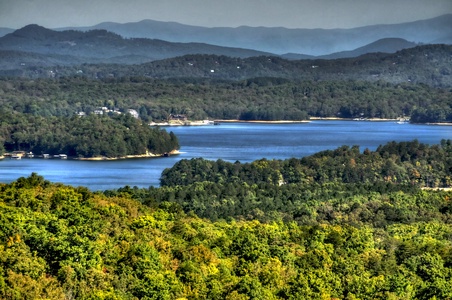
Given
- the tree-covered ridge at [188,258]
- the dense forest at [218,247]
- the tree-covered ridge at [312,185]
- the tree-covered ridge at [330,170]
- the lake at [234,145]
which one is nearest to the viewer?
the tree-covered ridge at [188,258]

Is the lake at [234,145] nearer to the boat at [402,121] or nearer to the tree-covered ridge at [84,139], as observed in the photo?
the boat at [402,121]

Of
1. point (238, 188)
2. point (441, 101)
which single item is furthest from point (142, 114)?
point (238, 188)

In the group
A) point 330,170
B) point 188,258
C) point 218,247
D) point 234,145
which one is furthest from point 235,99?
point 188,258

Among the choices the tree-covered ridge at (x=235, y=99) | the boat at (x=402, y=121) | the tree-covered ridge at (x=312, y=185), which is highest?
the tree-covered ridge at (x=235, y=99)

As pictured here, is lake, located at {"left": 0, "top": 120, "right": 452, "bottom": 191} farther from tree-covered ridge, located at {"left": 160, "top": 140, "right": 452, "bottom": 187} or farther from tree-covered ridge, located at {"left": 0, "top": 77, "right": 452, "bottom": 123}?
tree-covered ridge, located at {"left": 0, "top": 77, "right": 452, "bottom": 123}

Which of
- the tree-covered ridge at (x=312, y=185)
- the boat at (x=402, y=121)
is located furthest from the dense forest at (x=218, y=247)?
the boat at (x=402, y=121)

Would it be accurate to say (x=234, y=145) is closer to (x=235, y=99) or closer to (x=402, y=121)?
(x=402, y=121)
